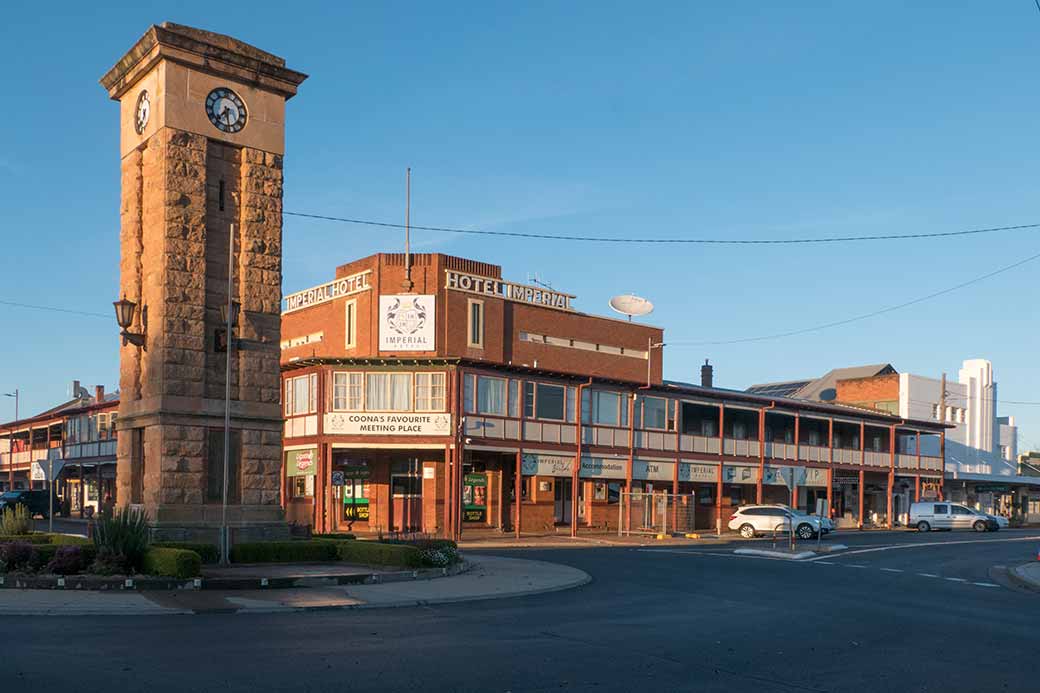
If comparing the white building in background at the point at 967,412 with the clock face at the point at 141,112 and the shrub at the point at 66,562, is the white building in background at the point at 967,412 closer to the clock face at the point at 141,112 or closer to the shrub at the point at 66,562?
the clock face at the point at 141,112

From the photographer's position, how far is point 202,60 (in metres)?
24.6

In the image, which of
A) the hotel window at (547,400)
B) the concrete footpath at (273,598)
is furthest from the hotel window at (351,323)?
the concrete footpath at (273,598)

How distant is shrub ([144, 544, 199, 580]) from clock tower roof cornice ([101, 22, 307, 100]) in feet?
38.2

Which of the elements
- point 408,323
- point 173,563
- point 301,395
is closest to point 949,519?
point 408,323

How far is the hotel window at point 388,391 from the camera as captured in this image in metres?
42.6

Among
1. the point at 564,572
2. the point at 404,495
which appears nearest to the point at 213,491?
the point at 564,572

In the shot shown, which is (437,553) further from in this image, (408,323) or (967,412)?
(967,412)

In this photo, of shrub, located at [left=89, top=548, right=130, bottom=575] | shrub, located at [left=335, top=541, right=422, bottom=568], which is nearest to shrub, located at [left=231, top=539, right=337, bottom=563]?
shrub, located at [left=335, top=541, right=422, bottom=568]

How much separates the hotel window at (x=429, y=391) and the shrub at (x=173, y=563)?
2354 cm

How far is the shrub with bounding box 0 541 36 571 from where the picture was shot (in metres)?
18.6

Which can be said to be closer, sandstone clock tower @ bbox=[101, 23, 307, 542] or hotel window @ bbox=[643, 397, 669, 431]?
sandstone clock tower @ bbox=[101, 23, 307, 542]

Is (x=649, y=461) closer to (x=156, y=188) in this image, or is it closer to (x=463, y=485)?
(x=463, y=485)

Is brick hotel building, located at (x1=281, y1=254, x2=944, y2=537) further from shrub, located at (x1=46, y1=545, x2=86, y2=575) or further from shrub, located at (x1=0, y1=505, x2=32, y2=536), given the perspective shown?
shrub, located at (x1=46, y1=545, x2=86, y2=575)

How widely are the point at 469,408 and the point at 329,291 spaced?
9648 mm
